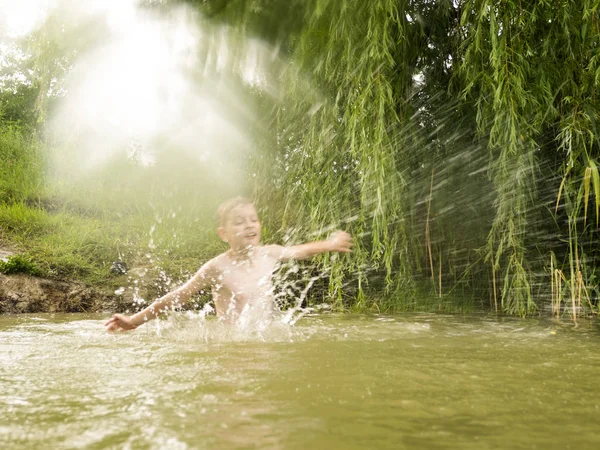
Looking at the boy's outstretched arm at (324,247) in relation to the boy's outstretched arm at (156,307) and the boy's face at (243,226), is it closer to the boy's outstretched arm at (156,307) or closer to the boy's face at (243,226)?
the boy's face at (243,226)

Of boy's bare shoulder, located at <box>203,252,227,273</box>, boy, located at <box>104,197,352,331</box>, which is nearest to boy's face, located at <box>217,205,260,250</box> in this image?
boy, located at <box>104,197,352,331</box>

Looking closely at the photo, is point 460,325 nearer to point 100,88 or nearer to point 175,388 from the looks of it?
point 175,388

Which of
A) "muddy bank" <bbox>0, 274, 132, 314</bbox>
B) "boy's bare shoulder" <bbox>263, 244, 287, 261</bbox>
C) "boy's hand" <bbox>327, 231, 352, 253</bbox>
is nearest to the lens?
"boy's hand" <bbox>327, 231, 352, 253</bbox>

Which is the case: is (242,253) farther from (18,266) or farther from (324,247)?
(18,266)

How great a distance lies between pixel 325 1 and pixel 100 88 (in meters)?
2.65

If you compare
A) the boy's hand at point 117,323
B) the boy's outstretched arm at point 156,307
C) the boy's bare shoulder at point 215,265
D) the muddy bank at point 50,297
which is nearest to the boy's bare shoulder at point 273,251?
the boy's bare shoulder at point 215,265

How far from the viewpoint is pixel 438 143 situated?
3.96 metres

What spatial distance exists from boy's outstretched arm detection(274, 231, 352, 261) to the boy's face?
0.24m

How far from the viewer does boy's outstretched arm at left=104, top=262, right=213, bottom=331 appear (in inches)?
127

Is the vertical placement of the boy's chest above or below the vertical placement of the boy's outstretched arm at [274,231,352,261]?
below

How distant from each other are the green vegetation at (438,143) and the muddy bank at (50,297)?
5.22 ft

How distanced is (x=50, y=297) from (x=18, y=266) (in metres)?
0.43

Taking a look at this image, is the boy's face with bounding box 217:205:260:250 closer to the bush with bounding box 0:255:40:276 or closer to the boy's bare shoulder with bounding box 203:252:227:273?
the boy's bare shoulder with bounding box 203:252:227:273

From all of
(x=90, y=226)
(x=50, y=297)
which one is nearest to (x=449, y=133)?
(x=50, y=297)
